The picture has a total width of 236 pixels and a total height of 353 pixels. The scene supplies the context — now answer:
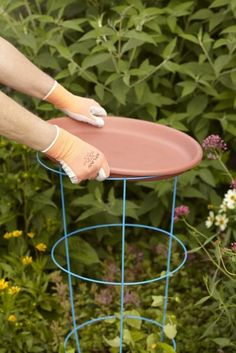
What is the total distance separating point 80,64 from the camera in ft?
11.5

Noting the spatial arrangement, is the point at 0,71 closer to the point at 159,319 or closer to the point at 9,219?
A: the point at 9,219

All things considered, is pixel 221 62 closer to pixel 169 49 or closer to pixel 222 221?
pixel 169 49

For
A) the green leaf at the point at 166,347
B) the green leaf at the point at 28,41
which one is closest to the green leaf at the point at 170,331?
the green leaf at the point at 166,347

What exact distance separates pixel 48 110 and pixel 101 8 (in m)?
0.56

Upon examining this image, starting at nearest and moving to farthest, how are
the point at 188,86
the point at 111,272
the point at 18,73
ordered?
1. the point at 18,73
2. the point at 188,86
3. the point at 111,272

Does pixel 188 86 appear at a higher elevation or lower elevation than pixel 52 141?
lower

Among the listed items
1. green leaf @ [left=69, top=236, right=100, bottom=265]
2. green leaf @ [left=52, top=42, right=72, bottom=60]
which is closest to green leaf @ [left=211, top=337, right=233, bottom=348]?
green leaf @ [left=69, top=236, right=100, bottom=265]

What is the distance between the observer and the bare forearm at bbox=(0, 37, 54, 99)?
2.55 meters

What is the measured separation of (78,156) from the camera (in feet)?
7.73

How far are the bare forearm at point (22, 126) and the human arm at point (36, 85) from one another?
0.96ft

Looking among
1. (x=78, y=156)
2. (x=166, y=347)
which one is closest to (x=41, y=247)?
(x=166, y=347)

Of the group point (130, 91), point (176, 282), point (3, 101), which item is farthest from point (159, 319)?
point (3, 101)

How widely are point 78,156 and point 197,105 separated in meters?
1.19

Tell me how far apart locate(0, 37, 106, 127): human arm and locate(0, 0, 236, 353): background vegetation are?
0.46 meters
